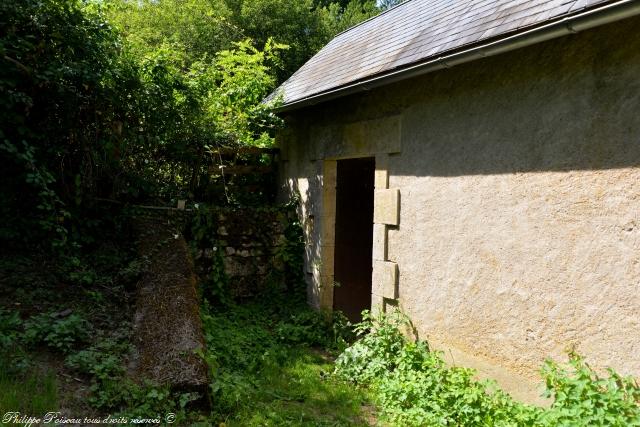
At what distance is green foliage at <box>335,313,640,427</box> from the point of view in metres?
2.87

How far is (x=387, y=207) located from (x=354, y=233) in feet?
5.47

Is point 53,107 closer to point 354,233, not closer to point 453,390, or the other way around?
point 354,233

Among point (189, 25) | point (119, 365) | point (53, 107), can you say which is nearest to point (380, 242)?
point (119, 365)

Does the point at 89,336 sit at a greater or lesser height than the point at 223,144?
lesser

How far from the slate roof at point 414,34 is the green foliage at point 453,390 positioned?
2.30m

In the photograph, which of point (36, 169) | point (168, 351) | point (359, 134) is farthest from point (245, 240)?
point (168, 351)

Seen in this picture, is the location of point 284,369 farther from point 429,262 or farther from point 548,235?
point 548,235

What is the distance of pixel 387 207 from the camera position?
502 centimetres

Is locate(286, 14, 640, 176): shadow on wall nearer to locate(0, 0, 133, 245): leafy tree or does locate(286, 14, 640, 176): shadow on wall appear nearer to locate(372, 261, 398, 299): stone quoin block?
locate(372, 261, 398, 299): stone quoin block

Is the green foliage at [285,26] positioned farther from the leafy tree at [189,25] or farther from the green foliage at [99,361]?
the green foliage at [99,361]

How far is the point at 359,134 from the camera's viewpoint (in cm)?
561

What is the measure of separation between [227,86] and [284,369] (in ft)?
15.1

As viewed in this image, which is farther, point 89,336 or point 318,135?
point 318,135

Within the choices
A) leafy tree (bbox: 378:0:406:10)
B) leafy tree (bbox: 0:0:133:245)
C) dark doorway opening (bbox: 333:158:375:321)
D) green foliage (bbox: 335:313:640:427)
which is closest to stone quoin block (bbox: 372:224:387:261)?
green foliage (bbox: 335:313:640:427)
